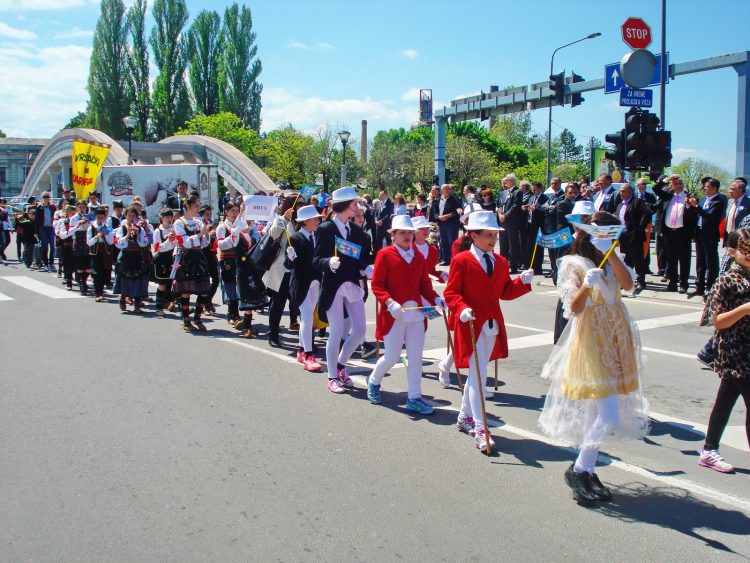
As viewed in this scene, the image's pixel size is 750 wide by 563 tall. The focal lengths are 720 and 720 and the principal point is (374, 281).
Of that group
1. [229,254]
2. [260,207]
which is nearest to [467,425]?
[260,207]

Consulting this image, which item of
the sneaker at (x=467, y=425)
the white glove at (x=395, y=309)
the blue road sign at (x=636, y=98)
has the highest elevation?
the blue road sign at (x=636, y=98)

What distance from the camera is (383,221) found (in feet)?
60.1

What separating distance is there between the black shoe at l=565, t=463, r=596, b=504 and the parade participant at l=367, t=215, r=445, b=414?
1968 mm

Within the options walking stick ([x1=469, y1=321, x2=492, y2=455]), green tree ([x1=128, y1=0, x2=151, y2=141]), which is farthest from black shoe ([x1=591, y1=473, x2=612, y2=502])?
green tree ([x1=128, y1=0, x2=151, y2=141])

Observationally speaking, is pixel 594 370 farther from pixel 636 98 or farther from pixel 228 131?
pixel 228 131

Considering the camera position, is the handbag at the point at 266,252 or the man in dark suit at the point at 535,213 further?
the man in dark suit at the point at 535,213

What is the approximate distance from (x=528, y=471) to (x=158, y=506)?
246 centimetres

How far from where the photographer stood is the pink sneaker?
26.1 ft

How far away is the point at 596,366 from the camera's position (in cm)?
439

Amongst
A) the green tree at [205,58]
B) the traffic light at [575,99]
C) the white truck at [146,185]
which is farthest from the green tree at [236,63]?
the traffic light at [575,99]

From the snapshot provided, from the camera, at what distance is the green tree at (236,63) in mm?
64062

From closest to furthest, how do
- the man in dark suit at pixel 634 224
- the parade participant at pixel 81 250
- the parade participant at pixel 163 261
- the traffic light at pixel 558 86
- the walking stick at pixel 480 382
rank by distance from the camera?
the walking stick at pixel 480 382 → the parade participant at pixel 163 261 → the man in dark suit at pixel 634 224 → the parade participant at pixel 81 250 → the traffic light at pixel 558 86

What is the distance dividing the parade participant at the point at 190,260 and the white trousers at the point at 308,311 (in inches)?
115

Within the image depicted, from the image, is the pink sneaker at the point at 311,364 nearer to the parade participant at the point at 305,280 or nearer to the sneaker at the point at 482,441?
the parade participant at the point at 305,280
